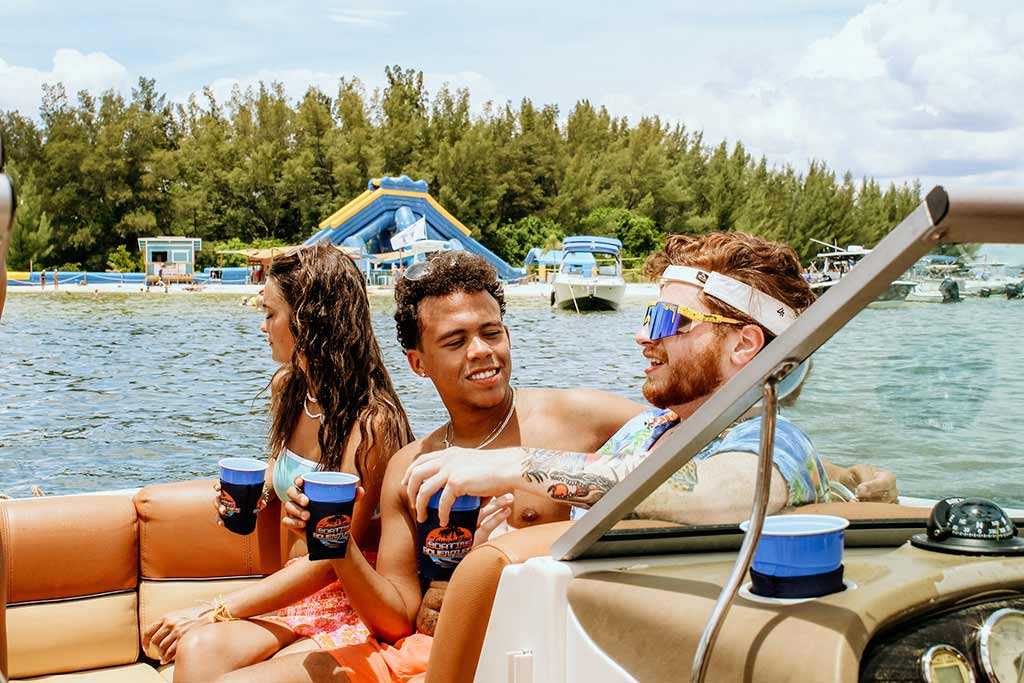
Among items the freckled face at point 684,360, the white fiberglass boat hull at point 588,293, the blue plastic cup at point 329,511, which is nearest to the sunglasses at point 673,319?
the freckled face at point 684,360

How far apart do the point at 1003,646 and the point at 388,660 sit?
1.28m

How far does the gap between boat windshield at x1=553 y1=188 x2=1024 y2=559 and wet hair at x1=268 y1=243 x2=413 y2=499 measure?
128cm

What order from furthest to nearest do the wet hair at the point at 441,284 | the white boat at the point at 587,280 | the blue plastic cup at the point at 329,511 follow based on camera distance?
1. the white boat at the point at 587,280
2. the wet hair at the point at 441,284
3. the blue plastic cup at the point at 329,511

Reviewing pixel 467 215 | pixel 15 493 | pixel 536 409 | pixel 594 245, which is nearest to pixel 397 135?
pixel 467 215

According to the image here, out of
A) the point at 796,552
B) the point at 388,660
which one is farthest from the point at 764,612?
the point at 388,660

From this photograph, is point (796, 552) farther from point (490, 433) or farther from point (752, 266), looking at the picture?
point (490, 433)

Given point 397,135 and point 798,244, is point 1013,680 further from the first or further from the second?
point 798,244

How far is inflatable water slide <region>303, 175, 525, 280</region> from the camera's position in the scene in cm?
4328

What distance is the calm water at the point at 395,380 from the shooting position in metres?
1.10

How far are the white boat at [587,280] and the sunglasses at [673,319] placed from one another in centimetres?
3409

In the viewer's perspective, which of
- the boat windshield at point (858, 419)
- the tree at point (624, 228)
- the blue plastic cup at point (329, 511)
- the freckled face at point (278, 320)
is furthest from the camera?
the tree at point (624, 228)

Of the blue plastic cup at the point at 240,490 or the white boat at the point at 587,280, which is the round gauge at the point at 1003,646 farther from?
the white boat at the point at 587,280

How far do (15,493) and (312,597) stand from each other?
10311mm

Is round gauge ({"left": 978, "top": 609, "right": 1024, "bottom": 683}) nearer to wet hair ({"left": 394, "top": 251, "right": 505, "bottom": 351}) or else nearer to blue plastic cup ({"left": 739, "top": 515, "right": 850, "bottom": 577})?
blue plastic cup ({"left": 739, "top": 515, "right": 850, "bottom": 577})
